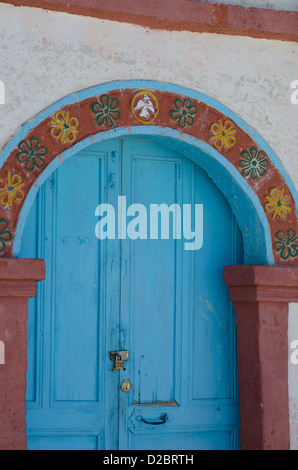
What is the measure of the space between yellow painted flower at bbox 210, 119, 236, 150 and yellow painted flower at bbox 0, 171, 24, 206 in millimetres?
1113

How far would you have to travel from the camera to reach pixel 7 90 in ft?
13.1

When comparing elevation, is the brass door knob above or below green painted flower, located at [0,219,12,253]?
below

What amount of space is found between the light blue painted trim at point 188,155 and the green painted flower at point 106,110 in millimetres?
55

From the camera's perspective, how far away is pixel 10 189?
393cm

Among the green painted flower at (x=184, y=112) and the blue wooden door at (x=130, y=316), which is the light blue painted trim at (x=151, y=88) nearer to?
the green painted flower at (x=184, y=112)

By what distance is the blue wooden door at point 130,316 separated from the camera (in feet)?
13.9

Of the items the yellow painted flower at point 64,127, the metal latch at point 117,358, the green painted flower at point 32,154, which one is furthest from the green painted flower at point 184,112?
the metal latch at point 117,358

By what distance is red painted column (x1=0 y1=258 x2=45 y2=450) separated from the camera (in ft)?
12.6

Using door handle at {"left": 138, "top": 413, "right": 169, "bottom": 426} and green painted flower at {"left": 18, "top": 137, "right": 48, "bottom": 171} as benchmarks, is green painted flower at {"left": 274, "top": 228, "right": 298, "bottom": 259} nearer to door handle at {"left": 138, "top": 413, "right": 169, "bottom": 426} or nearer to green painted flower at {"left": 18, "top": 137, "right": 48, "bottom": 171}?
door handle at {"left": 138, "top": 413, "right": 169, "bottom": 426}

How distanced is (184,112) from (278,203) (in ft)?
2.45

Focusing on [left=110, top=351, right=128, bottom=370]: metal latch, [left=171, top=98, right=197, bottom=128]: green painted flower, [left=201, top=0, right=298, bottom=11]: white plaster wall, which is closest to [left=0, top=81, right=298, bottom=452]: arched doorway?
[left=171, top=98, right=197, bottom=128]: green painted flower

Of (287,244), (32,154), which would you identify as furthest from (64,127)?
(287,244)
